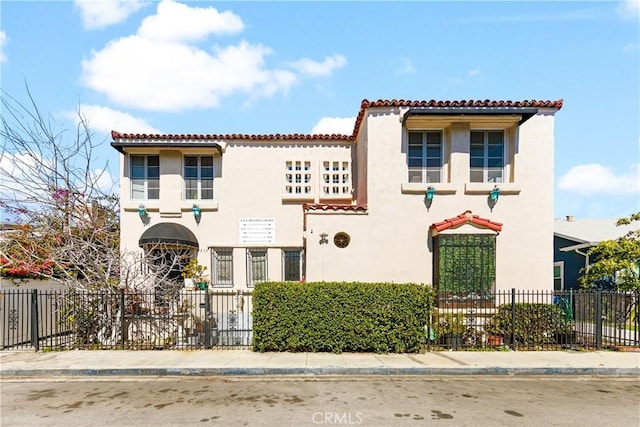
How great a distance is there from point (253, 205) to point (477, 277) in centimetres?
746

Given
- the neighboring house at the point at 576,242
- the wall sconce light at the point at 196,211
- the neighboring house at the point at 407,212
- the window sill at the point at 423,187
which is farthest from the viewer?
the neighboring house at the point at 576,242

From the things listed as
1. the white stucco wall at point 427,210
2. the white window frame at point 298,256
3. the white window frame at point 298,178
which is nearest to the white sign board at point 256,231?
the white window frame at point 298,256

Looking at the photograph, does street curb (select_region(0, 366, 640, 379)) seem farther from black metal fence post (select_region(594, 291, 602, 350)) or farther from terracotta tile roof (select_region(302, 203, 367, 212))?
terracotta tile roof (select_region(302, 203, 367, 212))

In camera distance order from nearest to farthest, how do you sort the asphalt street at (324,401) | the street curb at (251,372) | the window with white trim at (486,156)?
the asphalt street at (324,401), the street curb at (251,372), the window with white trim at (486,156)

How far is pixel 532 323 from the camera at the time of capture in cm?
1045

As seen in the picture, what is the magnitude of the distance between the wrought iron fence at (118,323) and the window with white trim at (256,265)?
2.55 metres

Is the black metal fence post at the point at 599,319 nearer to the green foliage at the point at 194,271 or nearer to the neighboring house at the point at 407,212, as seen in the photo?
the neighboring house at the point at 407,212

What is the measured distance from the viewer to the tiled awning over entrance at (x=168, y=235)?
12328mm

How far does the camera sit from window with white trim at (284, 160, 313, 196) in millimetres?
13852

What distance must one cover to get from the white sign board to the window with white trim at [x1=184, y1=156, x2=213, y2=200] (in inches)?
62.1

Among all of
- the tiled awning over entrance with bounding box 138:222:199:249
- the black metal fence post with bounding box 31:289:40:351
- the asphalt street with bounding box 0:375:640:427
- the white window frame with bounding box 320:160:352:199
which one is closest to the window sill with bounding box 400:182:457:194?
the white window frame with bounding box 320:160:352:199

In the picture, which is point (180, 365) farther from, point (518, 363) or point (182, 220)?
point (518, 363)

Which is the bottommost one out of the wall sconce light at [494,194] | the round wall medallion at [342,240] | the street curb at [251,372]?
the street curb at [251,372]

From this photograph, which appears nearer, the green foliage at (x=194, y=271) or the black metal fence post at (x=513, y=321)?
the black metal fence post at (x=513, y=321)
